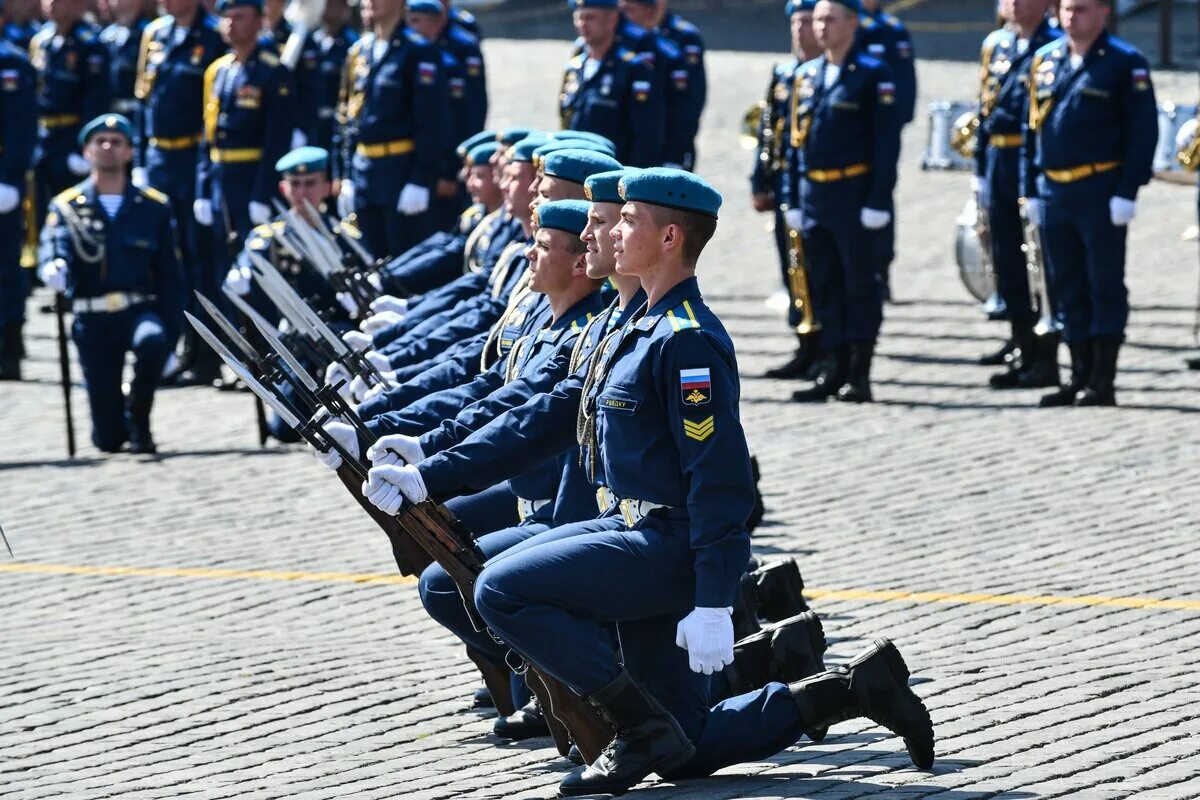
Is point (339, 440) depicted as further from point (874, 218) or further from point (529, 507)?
point (874, 218)

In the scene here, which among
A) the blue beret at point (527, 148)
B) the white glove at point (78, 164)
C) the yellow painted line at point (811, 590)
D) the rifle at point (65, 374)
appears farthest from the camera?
the white glove at point (78, 164)

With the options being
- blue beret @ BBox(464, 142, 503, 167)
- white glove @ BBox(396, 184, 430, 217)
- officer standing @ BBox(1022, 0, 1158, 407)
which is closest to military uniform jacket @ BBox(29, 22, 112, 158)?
white glove @ BBox(396, 184, 430, 217)

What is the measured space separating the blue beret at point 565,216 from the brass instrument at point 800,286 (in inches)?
249

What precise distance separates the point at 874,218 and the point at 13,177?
6212 millimetres

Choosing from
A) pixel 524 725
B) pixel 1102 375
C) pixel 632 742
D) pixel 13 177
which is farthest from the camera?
pixel 13 177

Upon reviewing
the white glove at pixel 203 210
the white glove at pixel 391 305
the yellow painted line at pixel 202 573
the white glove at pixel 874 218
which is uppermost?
the white glove at pixel 874 218

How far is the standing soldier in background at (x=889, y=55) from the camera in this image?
493 inches

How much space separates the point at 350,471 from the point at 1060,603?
2.91 metres

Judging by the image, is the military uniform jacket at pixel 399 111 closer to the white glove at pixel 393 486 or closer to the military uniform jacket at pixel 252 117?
the military uniform jacket at pixel 252 117

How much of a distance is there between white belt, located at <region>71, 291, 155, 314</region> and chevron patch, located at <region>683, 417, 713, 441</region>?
302 inches

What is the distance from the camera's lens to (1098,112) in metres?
11.6

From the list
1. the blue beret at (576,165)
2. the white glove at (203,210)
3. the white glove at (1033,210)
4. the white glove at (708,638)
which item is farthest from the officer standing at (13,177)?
the white glove at (708,638)

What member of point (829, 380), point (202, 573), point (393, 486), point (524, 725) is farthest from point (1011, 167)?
point (393, 486)

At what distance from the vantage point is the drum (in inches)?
562
